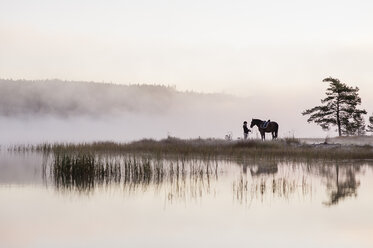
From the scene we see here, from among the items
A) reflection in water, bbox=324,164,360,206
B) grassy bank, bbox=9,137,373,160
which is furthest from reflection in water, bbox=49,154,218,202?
grassy bank, bbox=9,137,373,160

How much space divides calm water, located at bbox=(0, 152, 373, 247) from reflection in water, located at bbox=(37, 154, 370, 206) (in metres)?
0.03

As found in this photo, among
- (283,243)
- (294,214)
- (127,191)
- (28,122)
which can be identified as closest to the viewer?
(283,243)

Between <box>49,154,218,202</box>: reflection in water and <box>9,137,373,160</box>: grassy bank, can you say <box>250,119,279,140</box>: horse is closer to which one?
<box>9,137,373,160</box>: grassy bank

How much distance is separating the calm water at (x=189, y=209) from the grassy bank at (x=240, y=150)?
722cm

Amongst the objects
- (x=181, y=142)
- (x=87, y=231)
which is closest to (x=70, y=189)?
(x=87, y=231)

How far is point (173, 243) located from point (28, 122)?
114 meters

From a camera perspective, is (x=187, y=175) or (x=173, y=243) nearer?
(x=173, y=243)

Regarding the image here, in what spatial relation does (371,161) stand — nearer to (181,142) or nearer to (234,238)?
(181,142)

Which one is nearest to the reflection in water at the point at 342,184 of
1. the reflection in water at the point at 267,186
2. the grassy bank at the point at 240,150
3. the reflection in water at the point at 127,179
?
the reflection in water at the point at 267,186

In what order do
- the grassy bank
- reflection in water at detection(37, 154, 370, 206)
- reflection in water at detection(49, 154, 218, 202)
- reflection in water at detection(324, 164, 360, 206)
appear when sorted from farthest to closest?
the grassy bank < reflection in water at detection(49, 154, 218, 202) < reflection in water at detection(37, 154, 370, 206) < reflection in water at detection(324, 164, 360, 206)

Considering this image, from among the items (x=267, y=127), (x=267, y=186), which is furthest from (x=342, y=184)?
(x=267, y=127)

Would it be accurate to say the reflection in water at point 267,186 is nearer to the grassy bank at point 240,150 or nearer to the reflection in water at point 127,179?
the reflection in water at point 127,179

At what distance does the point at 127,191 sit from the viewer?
18422mm

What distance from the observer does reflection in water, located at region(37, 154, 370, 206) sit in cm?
1784
